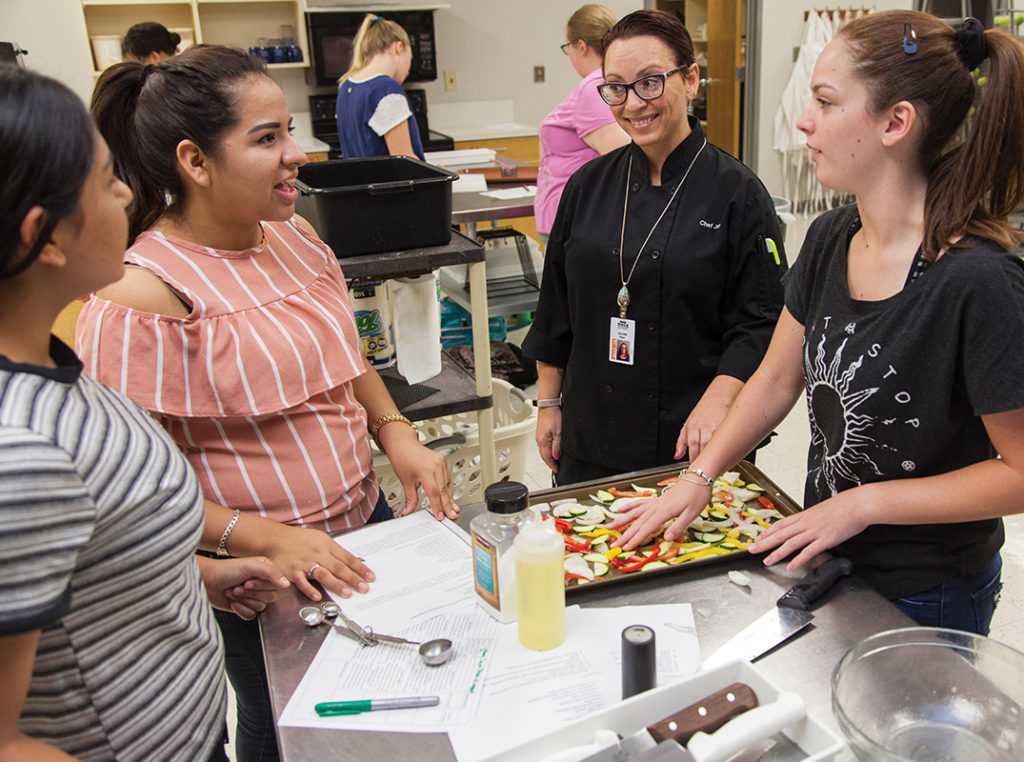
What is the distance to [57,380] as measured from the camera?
32.6 inches

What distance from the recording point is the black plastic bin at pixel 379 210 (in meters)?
2.14

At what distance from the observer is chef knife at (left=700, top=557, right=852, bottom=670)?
1.07 metres

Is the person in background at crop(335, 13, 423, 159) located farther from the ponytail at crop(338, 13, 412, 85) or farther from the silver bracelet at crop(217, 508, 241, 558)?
the silver bracelet at crop(217, 508, 241, 558)

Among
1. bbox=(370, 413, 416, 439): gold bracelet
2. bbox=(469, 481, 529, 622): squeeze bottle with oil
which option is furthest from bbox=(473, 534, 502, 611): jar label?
bbox=(370, 413, 416, 439): gold bracelet

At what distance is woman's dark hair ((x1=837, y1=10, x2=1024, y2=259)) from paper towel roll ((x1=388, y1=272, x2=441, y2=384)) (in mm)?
1352

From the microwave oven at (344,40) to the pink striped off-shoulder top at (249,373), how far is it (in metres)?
5.00

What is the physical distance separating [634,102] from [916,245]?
2.42ft

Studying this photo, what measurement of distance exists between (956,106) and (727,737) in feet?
2.94

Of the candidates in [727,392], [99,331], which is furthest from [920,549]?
[99,331]

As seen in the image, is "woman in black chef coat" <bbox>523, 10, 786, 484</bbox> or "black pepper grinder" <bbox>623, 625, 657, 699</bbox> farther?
"woman in black chef coat" <bbox>523, 10, 786, 484</bbox>

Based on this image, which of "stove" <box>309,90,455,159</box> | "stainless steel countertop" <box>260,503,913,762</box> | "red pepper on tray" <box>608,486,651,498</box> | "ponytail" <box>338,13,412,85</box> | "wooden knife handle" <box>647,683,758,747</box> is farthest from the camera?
"stove" <box>309,90,455,159</box>

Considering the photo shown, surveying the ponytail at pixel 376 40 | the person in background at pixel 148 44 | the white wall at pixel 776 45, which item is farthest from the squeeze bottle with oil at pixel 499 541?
the white wall at pixel 776 45

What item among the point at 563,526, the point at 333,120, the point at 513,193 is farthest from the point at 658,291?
the point at 333,120

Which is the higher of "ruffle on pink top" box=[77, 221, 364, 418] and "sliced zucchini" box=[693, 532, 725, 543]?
"ruffle on pink top" box=[77, 221, 364, 418]
